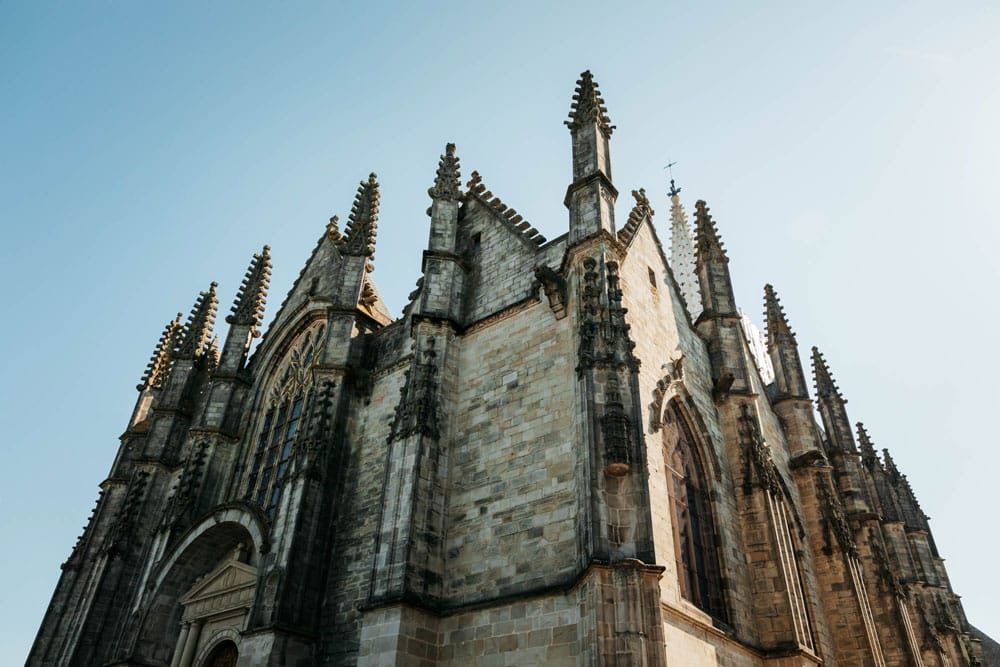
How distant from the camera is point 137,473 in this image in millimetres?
18250

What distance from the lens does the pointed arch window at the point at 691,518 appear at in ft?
37.5

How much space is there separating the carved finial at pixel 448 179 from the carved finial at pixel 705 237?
616cm

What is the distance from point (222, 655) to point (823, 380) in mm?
17905

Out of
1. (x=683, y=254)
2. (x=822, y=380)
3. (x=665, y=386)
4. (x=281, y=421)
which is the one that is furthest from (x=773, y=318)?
(x=683, y=254)

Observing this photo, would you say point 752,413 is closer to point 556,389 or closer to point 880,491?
point 556,389

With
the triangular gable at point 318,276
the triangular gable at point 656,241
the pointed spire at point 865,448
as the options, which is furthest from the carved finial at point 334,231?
the pointed spire at point 865,448

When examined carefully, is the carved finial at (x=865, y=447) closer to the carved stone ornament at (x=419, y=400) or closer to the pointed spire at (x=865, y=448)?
the pointed spire at (x=865, y=448)

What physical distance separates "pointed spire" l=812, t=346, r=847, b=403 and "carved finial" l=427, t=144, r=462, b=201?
12782mm

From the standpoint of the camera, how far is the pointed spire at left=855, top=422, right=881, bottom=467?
24.8 meters

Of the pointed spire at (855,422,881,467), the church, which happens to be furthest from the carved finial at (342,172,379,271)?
the pointed spire at (855,422,881,467)

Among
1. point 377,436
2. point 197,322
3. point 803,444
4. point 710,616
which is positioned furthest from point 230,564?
point 803,444

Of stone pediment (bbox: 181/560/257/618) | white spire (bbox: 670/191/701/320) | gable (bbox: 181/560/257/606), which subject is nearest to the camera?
stone pediment (bbox: 181/560/257/618)

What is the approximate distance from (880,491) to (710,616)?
16.7 metres

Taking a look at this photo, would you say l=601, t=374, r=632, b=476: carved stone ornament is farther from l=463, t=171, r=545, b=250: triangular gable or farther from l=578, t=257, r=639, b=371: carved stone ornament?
l=463, t=171, r=545, b=250: triangular gable
